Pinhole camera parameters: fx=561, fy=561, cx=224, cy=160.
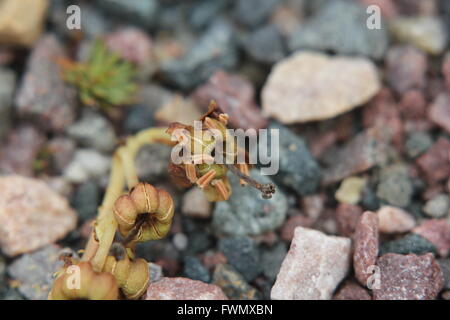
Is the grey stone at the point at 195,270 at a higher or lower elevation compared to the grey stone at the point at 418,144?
lower

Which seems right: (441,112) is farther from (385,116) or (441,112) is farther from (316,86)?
(316,86)

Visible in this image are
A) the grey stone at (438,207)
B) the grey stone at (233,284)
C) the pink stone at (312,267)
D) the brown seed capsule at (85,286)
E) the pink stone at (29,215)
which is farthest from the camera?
the grey stone at (438,207)

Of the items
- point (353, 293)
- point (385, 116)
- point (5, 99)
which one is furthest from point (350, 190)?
point (5, 99)

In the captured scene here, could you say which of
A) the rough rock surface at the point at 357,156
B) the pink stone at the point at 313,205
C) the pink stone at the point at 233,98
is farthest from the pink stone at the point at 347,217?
the pink stone at the point at 233,98

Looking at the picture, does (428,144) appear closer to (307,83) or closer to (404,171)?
(404,171)

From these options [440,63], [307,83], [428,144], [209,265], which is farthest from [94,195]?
[440,63]

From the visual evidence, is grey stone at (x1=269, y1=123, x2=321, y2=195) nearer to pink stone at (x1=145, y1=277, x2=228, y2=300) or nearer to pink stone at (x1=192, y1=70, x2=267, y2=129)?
pink stone at (x1=192, y1=70, x2=267, y2=129)

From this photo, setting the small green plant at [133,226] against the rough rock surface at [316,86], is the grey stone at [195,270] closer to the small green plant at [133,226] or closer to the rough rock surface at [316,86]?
the small green plant at [133,226]
